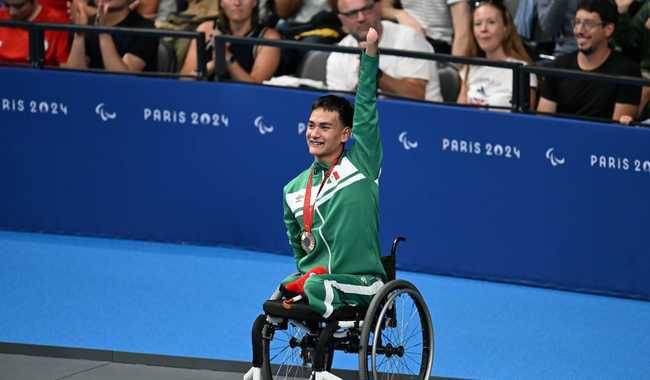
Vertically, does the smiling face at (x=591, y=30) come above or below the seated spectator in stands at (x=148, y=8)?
above

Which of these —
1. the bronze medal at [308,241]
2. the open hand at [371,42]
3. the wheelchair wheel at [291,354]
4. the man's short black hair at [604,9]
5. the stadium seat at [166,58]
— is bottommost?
the wheelchair wheel at [291,354]

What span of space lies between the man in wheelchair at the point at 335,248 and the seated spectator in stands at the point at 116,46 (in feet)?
13.6

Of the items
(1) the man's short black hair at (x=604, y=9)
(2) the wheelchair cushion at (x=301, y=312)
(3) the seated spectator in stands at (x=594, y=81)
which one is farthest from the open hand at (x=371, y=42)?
(1) the man's short black hair at (x=604, y=9)

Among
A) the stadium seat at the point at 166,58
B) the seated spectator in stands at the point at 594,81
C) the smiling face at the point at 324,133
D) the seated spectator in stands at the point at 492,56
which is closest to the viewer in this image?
the smiling face at the point at 324,133

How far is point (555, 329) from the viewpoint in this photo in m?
8.55

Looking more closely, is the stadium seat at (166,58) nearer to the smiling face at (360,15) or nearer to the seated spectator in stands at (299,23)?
the seated spectator in stands at (299,23)

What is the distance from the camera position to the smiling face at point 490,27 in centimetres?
958

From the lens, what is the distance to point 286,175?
10.0m

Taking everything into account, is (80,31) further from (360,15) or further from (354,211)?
(354,211)

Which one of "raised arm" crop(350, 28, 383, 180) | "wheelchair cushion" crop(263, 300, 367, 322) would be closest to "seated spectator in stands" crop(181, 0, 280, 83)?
"raised arm" crop(350, 28, 383, 180)

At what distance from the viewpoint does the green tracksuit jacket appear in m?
6.25

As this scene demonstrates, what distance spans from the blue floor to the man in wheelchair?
1.40 meters

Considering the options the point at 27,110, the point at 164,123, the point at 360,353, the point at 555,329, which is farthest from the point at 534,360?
the point at 27,110

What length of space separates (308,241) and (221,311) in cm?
256
